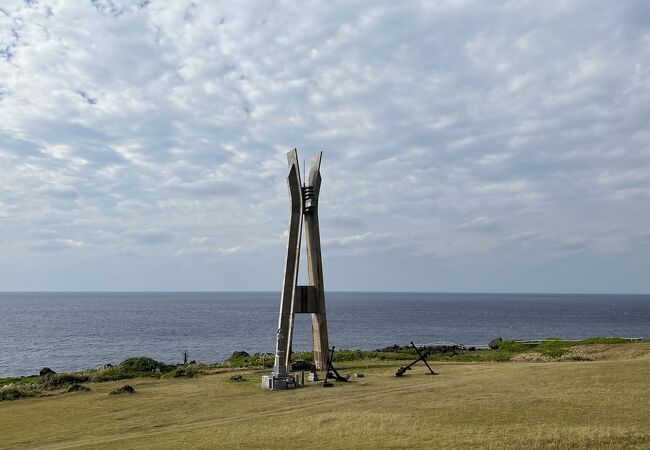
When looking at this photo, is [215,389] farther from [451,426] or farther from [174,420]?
[451,426]

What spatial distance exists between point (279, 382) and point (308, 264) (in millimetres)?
9369

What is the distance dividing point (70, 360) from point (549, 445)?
6213 cm

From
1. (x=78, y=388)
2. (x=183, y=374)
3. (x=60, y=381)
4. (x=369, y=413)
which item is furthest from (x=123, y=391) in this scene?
(x=369, y=413)

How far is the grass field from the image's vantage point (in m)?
16.7

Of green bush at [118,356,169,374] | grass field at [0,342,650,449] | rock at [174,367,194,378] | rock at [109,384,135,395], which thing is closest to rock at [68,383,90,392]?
grass field at [0,342,650,449]

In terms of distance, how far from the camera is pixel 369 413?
20594 mm

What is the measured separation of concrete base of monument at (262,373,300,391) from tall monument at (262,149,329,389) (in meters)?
4.31

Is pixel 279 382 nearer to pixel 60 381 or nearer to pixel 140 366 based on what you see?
pixel 60 381

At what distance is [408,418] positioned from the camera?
19531 millimetres

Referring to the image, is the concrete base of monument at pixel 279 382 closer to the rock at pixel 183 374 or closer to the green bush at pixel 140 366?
the rock at pixel 183 374

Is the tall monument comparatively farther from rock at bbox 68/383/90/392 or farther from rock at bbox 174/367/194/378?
rock at bbox 68/383/90/392

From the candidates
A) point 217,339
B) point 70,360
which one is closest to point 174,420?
point 70,360

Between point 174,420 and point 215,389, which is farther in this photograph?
point 215,389

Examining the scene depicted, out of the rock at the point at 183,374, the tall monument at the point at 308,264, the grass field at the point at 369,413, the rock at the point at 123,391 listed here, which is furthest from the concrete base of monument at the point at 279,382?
the rock at the point at 183,374
